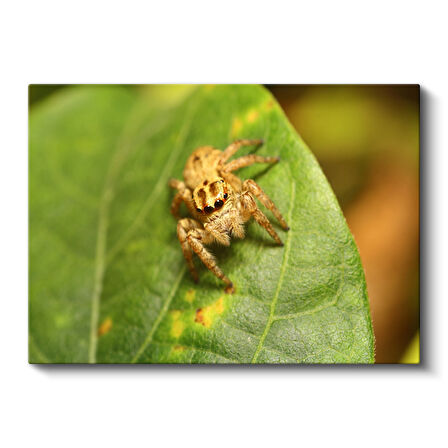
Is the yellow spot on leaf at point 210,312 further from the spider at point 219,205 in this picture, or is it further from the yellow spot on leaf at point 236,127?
the yellow spot on leaf at point 236,127

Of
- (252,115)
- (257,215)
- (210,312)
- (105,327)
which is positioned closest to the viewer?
(257,215)

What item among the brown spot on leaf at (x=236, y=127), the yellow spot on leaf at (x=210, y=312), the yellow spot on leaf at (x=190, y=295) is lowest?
the yellow spot on leaf at (x=210, y=312)

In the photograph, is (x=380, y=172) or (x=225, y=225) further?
(x=380, y=172)

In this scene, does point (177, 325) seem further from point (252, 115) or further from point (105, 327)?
point (252, 115)

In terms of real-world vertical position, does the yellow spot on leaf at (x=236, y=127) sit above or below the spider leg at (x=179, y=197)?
above

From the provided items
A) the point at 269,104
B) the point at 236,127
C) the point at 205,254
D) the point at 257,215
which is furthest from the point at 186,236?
the point at 269,104

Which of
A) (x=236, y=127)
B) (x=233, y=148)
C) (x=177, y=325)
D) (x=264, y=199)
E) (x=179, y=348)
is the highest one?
(x=236, y=127)
